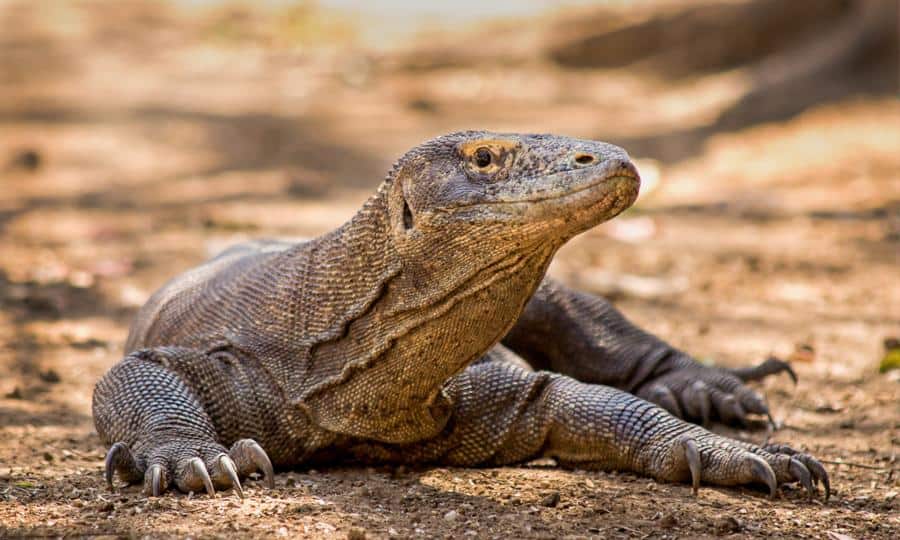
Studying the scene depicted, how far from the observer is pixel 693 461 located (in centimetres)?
397

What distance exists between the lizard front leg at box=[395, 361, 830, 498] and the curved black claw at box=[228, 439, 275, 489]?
606mm

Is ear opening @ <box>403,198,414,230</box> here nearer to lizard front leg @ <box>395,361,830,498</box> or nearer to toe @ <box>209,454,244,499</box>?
lizard front leg @ <box>395,361,830,498</box>

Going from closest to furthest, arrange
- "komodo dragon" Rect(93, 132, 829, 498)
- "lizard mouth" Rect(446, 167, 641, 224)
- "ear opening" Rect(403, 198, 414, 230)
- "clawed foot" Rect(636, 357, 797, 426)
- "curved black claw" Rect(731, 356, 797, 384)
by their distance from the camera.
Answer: "lizard mouth" Rect(446, 167, 641, 224) → "komodo dragon" Rect(93, 132, 829, 498) → "ear opening" Rect(403, 198, 414, 230) → "clawed foot" Rect(636, 357, 797, 426) → "curved black claw" Rect(731, 356, 797, 384)

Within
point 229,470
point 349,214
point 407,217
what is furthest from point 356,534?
point 349,214

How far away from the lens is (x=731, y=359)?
19.8 ft

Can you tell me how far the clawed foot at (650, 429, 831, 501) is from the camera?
12.7 ft

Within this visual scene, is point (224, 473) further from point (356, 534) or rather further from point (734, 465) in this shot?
point (734, 465)

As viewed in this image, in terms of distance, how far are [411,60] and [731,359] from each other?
1040cm

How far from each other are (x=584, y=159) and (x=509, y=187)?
232 millimetres

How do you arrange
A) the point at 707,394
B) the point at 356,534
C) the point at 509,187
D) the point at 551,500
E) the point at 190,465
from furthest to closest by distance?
the point at 707,394 < the point at 551,500 < the point at 190,465 < the point at 509,187 < the point at 356,534

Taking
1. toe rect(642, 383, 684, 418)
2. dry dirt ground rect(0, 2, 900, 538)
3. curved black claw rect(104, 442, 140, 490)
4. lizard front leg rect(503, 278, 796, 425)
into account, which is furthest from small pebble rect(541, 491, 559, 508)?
lizard front leg rect(503, 278, 796, 425)

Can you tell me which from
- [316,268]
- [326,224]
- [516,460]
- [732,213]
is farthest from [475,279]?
[732,213]

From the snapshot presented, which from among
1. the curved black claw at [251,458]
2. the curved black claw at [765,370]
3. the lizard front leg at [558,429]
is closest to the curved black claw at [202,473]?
the curved black claw at [251,458]

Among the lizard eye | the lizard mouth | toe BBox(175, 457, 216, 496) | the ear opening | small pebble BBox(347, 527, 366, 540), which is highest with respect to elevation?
the lizard eye
